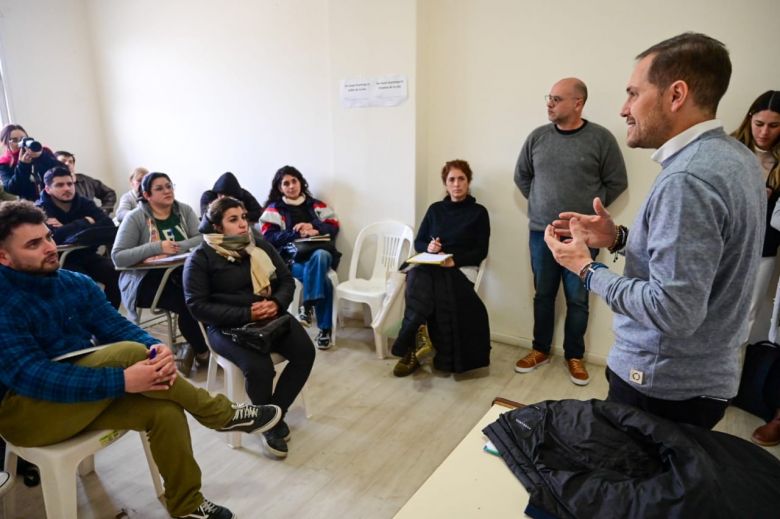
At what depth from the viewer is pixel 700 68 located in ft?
3.15

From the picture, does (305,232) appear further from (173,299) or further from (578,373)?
(578,373)

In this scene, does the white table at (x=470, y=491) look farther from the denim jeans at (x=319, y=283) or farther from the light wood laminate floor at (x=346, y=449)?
the denim jeans at (x=319, y=283)

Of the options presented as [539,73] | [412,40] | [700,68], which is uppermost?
[412,40]

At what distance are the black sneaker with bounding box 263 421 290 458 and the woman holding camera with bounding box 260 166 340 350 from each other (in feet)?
3.41

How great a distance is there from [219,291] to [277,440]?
29.3 inches

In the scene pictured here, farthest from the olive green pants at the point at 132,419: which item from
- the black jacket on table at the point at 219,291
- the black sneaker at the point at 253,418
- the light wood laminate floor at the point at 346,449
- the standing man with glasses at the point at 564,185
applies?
the standing man with glasses at the point at 564,185

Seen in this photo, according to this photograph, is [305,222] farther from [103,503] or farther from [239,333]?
[103,503]

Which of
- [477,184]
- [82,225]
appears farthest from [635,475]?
[82,225]

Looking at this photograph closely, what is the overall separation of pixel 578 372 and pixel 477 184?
1.32m

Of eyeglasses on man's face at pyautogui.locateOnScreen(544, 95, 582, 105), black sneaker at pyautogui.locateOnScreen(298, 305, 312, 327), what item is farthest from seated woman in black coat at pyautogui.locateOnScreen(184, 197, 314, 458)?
eyeglasses on man's face at pyautogui.locateOnScreen(544, 95, 582, 105)

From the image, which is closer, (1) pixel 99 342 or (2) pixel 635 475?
(2) pixel 635 475

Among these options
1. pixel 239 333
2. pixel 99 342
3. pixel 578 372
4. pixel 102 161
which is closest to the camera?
pixel 99 342

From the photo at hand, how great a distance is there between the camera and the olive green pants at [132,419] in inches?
57.9

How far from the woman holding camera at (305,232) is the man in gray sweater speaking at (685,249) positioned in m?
2.26
